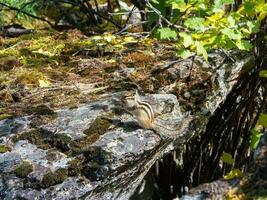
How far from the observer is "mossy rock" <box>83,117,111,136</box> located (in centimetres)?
288

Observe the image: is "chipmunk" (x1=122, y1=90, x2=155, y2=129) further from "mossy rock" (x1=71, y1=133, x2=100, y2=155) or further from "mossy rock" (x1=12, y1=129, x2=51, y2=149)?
"mossy rock" (x1=12, y1=129, x2=51, y2=149)

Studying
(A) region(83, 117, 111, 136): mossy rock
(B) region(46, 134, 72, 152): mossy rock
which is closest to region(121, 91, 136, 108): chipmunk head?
(A) region(83, 117, 111, 136): mossy rock

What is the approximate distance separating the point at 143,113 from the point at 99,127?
0.89ft

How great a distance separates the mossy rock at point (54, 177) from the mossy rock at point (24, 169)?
0.29 feet

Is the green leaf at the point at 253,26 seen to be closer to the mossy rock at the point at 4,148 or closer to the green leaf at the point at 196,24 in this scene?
the green leaf at the point at 196,24

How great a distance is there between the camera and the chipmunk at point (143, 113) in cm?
300

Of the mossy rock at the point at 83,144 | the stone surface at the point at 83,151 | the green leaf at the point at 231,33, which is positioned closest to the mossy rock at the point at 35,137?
the stone surface at the point at 83,151

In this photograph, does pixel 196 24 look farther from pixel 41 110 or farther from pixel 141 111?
pixel 41 110

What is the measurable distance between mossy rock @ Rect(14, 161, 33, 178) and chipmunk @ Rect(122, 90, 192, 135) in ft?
2.31

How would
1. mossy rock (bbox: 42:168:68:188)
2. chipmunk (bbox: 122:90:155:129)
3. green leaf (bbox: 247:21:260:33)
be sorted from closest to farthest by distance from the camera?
mossy rock (bbox: 42:168:68:188) < chipmunk (bbox: 122:90:155:129) < green leaf (bbox: 247:21:260:33)

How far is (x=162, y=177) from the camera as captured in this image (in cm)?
494

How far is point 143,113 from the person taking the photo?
2996 mm

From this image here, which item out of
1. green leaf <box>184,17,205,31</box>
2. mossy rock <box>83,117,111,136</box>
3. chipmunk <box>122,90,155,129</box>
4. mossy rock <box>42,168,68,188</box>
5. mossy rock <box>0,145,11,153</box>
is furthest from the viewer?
green leaf <box>184,17,205,31</box>

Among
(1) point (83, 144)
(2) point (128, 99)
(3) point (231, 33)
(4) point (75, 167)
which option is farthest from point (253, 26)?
(4) point (75, 167)
